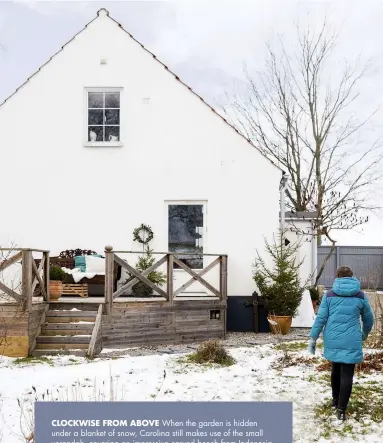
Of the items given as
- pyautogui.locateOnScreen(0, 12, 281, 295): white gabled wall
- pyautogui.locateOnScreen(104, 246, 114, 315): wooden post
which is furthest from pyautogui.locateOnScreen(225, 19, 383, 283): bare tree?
pyautogui.locateOnScreen(104, 246, 114, 315): wooden post

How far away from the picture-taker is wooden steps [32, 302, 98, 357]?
957 cm

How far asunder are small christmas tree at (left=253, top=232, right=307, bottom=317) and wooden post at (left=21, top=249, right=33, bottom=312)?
4774mm

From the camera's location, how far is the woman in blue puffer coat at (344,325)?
567 centimetres

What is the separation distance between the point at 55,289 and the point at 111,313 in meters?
1.25

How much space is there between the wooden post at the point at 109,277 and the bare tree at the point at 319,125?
32.9 feet

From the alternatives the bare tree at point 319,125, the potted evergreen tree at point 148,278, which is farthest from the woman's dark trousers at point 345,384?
the bare tree at point 319,125

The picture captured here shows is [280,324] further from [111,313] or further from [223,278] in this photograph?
[111,313]

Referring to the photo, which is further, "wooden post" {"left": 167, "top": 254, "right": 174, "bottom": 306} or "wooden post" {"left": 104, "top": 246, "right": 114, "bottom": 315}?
"wooden post" {"left": 167, "top": 254, "right": 174, "bottom": 306}

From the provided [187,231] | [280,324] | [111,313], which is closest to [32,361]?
[111,313]

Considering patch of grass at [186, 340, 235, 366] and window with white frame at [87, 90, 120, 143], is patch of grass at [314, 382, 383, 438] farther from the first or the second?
window with white frame at [87, 90, 120, 143]

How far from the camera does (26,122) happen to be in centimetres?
1236

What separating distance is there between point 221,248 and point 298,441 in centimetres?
725

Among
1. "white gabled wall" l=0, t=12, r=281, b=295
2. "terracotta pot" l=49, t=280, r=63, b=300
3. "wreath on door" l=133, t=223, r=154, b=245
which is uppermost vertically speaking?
"white gabled wall" l=0, t=12, r=281, b=295

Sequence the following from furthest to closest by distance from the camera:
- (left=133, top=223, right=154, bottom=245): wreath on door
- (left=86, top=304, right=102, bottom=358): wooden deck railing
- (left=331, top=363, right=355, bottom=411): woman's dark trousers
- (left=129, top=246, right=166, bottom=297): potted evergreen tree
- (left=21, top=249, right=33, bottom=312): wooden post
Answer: (left=133, top=223, right=154, bottom=245): wreath on door
(left=129, top=246, right=166, bottom=297): potted evergreen tree
(left=21, top=249, right=33, bottom=312): wooden post
(left=86, top=304, right=102, bottom=358): wooden deck railing
(left=331, top=363, right=355, bottom=411): woman's dark trousers
